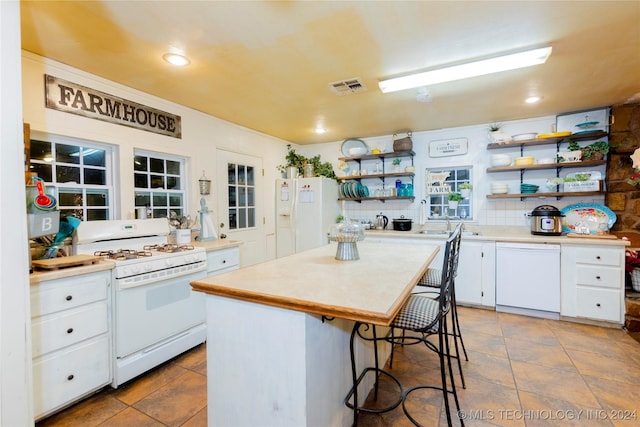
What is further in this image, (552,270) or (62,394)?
(552,270)

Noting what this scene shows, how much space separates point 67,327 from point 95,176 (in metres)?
1.37

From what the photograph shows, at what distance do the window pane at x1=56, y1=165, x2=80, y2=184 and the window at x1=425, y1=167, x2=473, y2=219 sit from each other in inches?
160

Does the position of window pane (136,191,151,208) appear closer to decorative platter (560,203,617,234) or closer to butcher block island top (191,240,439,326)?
butcher block island top (191,240,439,326)

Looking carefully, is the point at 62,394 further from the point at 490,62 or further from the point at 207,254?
the point at 490,62

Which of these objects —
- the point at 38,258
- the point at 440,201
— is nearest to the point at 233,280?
the point at 38,258

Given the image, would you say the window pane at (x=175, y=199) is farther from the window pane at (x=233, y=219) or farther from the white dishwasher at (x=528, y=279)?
the white dishwasher at (x=528, y=279)

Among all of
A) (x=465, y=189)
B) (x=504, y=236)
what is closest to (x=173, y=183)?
(x=465, y=189)

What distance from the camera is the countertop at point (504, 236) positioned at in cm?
293

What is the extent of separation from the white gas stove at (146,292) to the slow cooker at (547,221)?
12.1 feet

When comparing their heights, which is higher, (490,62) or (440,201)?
(490,62)

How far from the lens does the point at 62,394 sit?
68.3 inches

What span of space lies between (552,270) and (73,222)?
4440 millimetres

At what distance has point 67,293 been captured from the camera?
1774mm

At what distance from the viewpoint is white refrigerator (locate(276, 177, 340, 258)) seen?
14.2 feet
